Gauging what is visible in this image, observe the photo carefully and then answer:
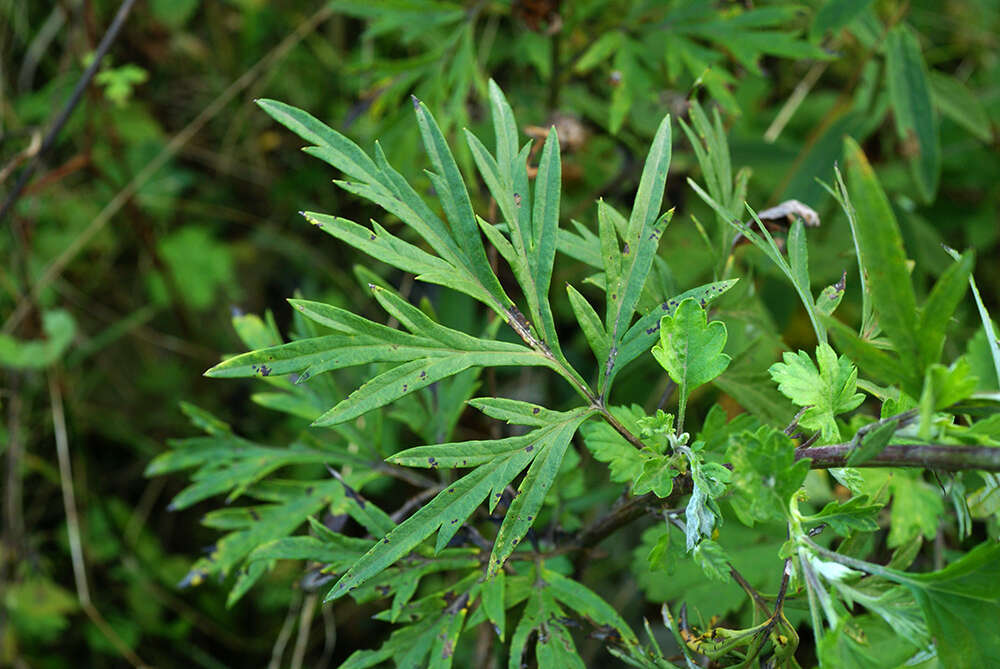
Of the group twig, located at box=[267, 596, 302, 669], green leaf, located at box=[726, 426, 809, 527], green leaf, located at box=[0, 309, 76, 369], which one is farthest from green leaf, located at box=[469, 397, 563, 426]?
green leaf, located at box=[0, 309, 76, 369]

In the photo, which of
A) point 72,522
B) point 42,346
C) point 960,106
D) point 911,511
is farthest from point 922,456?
point 42,346

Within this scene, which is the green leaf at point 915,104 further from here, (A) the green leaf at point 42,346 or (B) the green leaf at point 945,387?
(A) the green leaf at point 42,346

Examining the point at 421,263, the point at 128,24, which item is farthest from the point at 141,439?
the point at 421,263

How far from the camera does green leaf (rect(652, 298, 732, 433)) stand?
0.84 m

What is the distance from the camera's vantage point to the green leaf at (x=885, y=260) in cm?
65

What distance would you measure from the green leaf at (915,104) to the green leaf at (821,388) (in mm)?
1193

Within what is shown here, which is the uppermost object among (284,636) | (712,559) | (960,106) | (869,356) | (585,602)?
(869,356)

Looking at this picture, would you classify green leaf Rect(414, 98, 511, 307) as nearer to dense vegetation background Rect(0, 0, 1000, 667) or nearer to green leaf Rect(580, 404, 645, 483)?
green leaf Rect(580, 404, 645, 483)

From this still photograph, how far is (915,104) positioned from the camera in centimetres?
178

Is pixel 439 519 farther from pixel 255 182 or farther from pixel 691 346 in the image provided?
pixel 255 182

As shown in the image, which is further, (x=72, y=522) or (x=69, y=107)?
(x=72, y=522)

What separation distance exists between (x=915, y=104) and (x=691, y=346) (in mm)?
1333

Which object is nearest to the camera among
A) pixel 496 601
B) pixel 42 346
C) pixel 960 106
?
pixel 496 601

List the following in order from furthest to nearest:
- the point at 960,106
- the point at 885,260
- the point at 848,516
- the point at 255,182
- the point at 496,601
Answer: the point at 255,182
the point at 960,106
the point at 496,601
the point at 848,516
the point at 885,260
